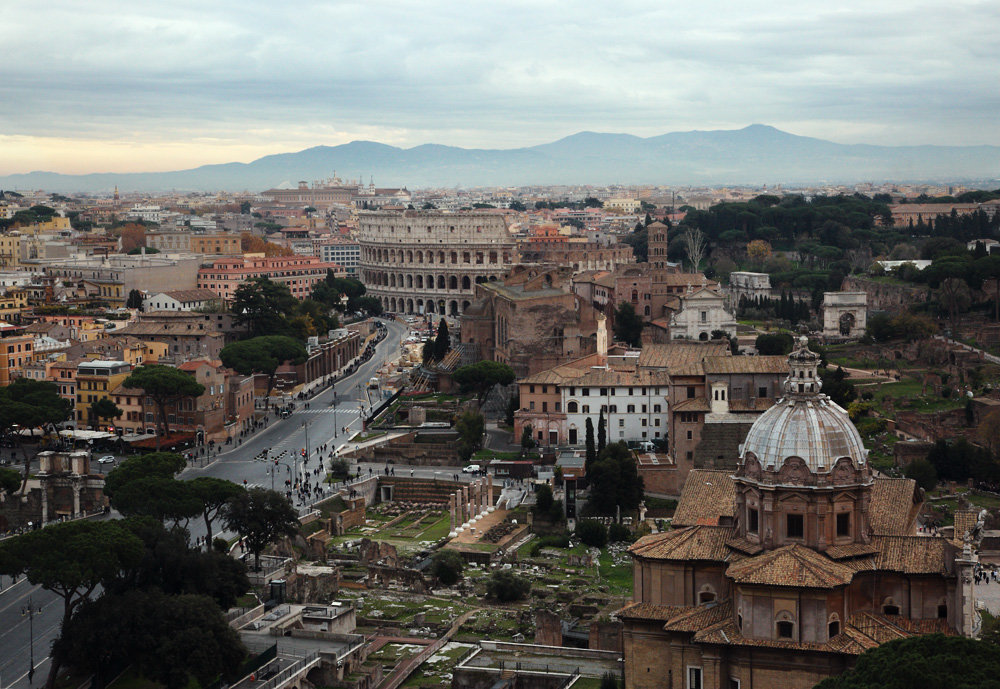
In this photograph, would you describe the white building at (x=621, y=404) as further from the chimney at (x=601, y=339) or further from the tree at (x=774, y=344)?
the tree at (x=774, y=344)

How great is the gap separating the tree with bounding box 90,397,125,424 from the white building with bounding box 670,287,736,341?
26.9 m

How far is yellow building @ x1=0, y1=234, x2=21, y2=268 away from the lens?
10021cm

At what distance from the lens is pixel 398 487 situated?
166ft

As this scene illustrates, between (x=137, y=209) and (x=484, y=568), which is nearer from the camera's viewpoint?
(x=484, y=568)

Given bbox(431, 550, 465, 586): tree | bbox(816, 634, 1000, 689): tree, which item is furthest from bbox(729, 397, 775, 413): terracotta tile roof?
bbox(816, 634, 1000, 689): tree

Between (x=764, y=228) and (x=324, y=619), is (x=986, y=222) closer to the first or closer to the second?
(x=764, y=228)

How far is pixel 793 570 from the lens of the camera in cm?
2562

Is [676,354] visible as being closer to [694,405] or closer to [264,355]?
[694,405]

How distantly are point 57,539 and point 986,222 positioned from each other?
92948 millimetres

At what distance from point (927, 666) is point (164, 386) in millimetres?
38006

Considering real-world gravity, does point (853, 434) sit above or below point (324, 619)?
above

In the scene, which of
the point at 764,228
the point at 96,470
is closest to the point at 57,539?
the point at 96,470

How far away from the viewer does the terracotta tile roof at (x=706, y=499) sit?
3028cm

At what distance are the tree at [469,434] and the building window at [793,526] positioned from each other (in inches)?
1071
